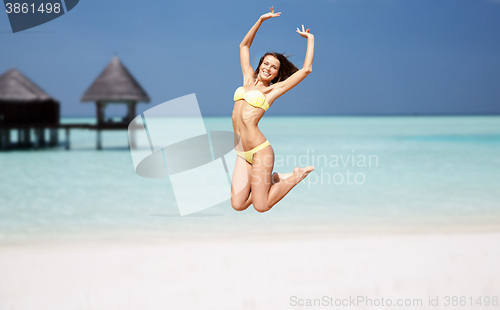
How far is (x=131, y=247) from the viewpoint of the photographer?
1105 centimetres

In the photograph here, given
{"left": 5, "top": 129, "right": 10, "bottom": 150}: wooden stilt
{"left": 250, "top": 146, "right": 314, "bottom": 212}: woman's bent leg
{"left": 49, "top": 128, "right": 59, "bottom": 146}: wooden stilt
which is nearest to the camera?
{"left": 250, "top": 146, "right": 314, "bottom": 212}: woman's bent leg

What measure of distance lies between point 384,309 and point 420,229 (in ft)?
18.2

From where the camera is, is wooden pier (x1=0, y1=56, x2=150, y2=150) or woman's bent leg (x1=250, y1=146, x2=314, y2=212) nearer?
woman's bent leg (x1=250, y1=146, x2=314, y2=212)

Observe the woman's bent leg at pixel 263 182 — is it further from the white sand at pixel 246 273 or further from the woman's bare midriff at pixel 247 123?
the white sand at pixel 246 273

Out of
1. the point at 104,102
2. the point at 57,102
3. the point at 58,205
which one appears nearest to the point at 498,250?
the point at 58,205

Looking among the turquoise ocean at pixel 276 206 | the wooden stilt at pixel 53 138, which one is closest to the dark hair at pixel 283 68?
the turquoise ocean at pixel 276 206

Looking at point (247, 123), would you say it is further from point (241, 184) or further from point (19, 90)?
point (19, 90)

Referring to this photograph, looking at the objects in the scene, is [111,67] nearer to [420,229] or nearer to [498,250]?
[420,229]

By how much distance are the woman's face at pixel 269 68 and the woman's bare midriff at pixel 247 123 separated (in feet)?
0.85

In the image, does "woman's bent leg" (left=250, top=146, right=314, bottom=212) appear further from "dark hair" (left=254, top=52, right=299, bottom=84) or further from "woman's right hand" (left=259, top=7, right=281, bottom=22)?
"woman's right hand" (left=259, top=7, right=281, bottom=22)

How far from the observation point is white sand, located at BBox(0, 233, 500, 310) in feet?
26.5

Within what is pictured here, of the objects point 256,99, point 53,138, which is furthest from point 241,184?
point 53,138

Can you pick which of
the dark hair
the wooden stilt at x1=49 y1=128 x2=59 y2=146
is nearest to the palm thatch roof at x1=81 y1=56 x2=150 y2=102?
the wooden stilt at x1=49 y1=128 x2=59 y2=146

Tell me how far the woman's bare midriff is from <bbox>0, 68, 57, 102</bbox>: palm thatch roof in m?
25.7
